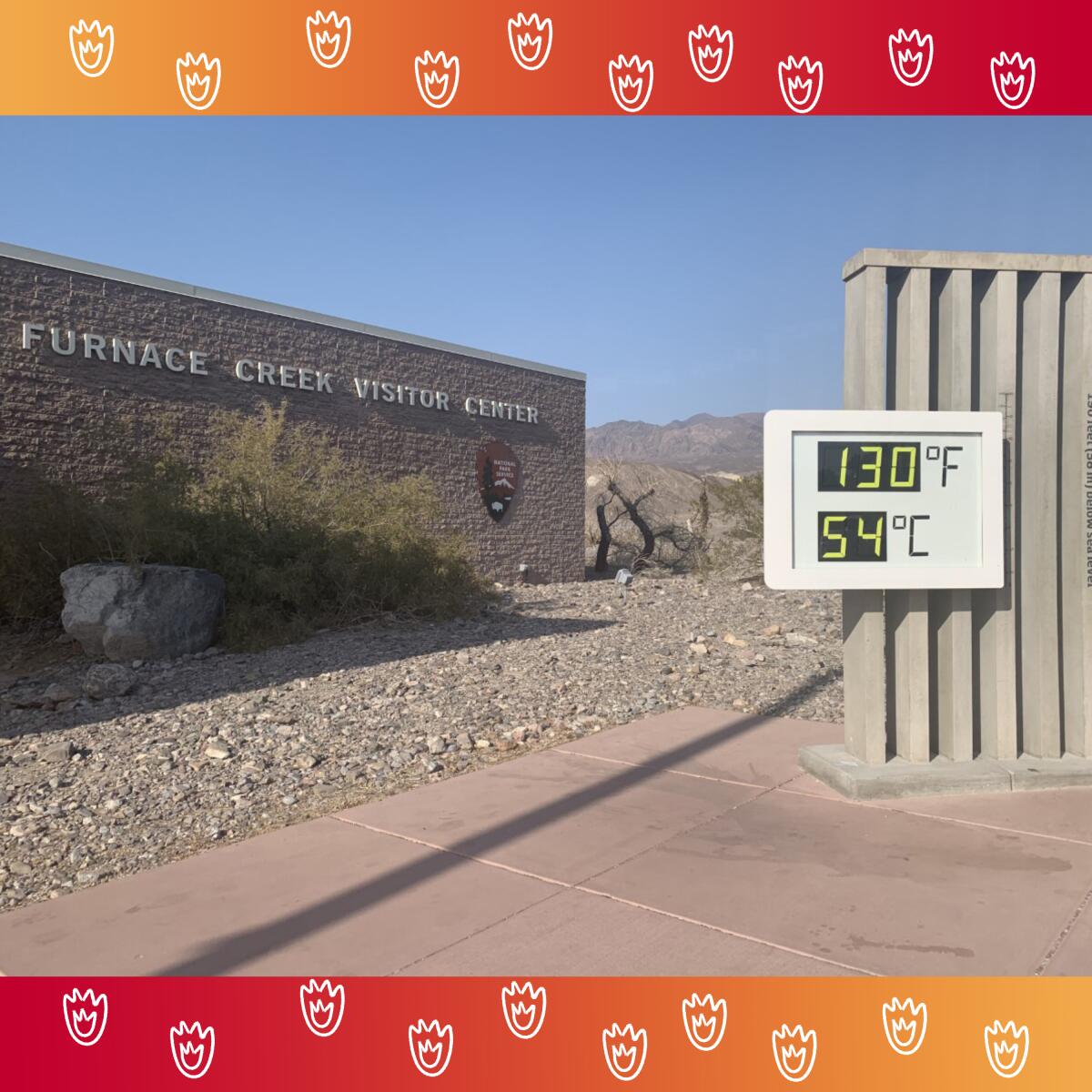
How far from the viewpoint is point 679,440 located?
151875mm

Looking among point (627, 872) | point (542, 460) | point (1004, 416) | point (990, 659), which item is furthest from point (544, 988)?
point (542, 460)

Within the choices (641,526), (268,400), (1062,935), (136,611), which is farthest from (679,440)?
(1062,935)

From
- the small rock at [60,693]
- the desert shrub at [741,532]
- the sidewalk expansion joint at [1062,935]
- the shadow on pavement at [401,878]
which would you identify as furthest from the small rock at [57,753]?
the desert shrub at [741,532]

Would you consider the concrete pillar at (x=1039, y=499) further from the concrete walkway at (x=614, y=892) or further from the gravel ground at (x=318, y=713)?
the gravel ground at (x=318, y=713)

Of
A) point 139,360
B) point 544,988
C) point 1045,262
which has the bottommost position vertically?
point 544,988

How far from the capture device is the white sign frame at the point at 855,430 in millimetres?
5609

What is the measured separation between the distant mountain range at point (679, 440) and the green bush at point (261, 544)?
367 ft

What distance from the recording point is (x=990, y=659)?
5895mm

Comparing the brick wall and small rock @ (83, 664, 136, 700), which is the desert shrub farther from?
small rock @ (83, 664, 136, 700)

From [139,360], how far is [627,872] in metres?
15.1

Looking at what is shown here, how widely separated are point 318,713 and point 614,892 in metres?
4.34

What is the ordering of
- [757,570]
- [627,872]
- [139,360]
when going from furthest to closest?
1. [757,570]
2. [139,360]
3. [627,872]

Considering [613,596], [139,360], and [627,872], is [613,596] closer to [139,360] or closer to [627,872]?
[139,360]

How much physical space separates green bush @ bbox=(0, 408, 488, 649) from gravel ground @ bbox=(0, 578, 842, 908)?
28.4 inches
